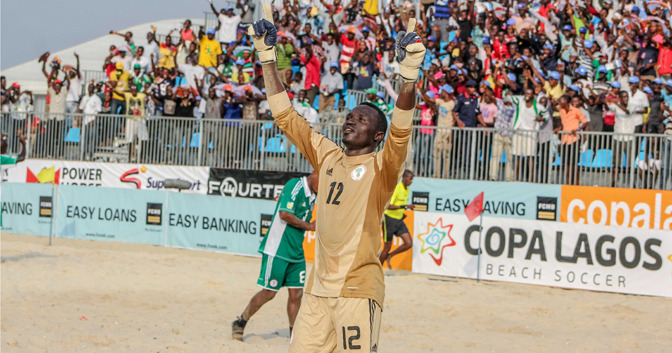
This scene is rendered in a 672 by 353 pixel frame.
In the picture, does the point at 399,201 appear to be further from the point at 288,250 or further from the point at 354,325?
the point at 354,325

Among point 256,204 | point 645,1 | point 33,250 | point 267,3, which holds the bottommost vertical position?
point 33,250

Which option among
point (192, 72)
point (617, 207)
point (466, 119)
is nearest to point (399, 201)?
point (466, 119)

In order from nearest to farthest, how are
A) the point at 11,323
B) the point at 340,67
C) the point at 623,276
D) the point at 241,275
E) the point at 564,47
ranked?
the point at 11,323 < the point at 623,276 < the point at 241,275 < the point at 564,47 < the point at 340,67

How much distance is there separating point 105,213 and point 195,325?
349 inches

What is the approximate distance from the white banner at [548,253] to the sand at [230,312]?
28 cm

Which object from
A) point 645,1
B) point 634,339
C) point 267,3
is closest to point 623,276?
point 634,339

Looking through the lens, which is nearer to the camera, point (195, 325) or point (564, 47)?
point (195, 325)

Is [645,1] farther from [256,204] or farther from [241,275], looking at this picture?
[241,275]

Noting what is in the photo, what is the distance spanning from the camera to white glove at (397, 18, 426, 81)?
14.0 ft

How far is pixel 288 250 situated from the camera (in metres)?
8.62

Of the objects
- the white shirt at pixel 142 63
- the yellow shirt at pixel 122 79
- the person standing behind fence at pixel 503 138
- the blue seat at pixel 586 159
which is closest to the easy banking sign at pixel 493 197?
the person standing behind fence at pixel 503 138

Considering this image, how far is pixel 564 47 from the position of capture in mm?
17484

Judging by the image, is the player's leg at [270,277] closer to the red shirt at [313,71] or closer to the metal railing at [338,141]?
the metal railing at [338,141]

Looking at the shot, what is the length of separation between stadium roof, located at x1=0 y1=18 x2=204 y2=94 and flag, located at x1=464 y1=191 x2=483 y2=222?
15.9 m
